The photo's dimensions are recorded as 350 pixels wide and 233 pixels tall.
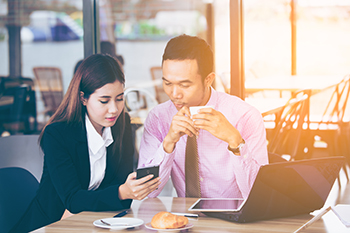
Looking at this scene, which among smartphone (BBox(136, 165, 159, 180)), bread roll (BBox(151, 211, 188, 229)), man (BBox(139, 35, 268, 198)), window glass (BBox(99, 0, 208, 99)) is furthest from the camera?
window glass (BBox(99, 0, 208, 99))

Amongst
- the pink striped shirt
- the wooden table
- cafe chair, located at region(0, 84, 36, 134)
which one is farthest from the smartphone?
cafe chair, located at region(0, 84, 36, 134)

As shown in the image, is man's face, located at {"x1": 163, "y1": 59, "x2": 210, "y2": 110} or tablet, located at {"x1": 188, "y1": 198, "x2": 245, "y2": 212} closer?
tablet, located at {"x1": 188, "y1": 198, "x2": 245, "y2": 212}

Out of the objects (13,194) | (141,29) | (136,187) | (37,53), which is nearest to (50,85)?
(37,53)

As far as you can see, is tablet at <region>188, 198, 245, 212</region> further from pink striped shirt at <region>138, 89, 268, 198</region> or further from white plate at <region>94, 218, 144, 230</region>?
pink striped shirt at <region>138, 89, 268, 198</region>

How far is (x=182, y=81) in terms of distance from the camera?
1.83 m

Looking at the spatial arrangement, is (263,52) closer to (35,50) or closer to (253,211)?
(253,211)

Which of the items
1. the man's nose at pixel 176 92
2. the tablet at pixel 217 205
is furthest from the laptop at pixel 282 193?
the man's nose at pixel 176 92

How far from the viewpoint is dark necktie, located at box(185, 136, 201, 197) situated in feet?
6.24

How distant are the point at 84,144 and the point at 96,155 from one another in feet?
0.26

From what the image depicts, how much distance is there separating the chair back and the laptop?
141 inches

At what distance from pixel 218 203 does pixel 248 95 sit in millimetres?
1645

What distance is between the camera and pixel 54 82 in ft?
15.5

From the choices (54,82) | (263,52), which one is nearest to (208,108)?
(263,52)

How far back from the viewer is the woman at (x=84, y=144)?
171 centimetres
